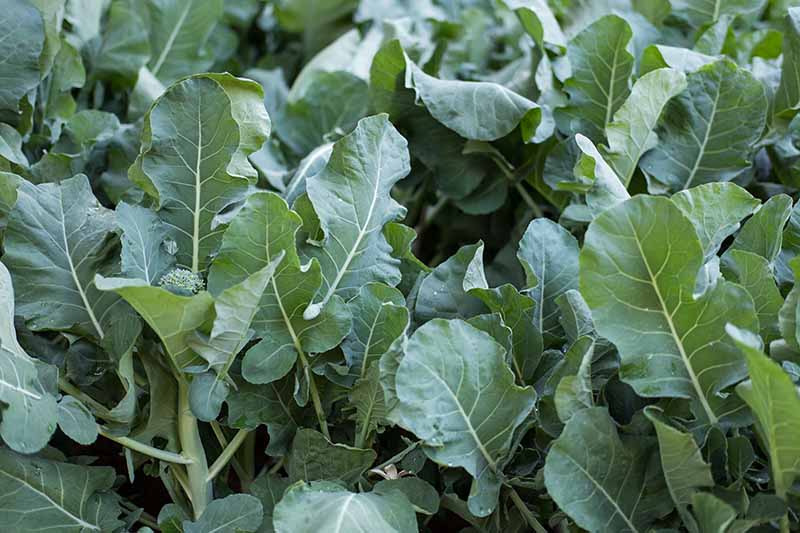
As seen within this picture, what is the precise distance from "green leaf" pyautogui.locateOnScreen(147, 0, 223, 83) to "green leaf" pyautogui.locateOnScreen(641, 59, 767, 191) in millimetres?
712

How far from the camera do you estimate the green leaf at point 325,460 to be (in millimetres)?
810

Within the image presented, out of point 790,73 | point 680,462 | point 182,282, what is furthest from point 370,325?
point 790,73

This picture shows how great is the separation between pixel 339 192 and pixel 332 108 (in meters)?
0.49

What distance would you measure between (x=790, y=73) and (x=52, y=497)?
37.1 inches

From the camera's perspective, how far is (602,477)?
0.72 meters

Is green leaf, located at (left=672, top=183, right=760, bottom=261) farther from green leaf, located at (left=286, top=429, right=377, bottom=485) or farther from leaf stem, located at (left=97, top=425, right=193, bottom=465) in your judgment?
leaf stem, located at (left=97, top=425, right=193, bottom=465)

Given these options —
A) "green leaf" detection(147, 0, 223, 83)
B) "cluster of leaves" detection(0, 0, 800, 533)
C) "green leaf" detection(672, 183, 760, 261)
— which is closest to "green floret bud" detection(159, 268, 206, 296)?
"cluster of leaves" detection(0, 0, 800, 533)

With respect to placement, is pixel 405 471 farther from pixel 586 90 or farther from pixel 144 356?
pixel 586 90

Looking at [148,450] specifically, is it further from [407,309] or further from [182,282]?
[407,309]

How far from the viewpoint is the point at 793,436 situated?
2.11 feet

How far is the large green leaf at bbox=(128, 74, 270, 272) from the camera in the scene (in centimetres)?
81

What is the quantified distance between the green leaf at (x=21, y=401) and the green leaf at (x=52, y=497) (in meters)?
0.08

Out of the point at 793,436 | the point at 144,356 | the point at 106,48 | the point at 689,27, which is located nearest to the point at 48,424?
the point at 144,356

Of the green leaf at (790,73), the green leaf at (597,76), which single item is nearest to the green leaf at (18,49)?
the green leaf at (597,76)
